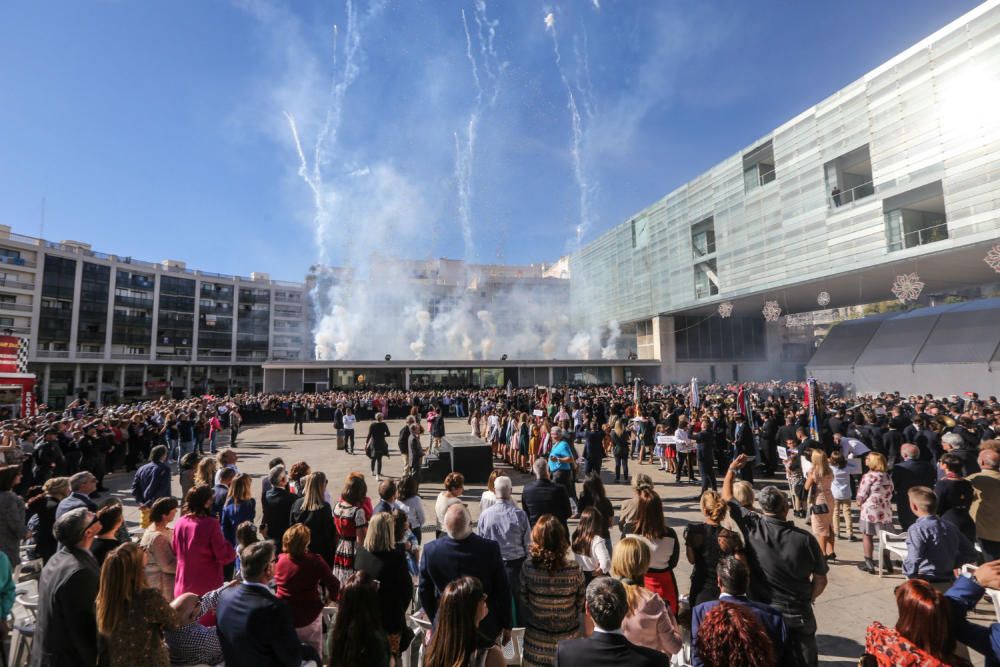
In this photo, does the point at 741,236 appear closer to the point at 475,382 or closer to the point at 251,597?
the point at 475,382

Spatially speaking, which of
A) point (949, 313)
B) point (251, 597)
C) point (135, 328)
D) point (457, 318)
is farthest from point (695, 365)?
point (135, 328)

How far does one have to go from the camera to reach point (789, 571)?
11.6 ft

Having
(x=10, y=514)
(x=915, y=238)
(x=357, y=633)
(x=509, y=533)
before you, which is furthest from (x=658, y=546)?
(x=915, y=238)

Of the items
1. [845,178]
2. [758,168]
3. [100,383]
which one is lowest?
[100,383]

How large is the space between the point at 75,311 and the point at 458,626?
242 feet

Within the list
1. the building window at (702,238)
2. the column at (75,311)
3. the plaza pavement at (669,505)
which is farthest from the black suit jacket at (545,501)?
the column at (75,311)

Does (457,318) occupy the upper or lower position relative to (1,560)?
upper

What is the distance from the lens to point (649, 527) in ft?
13.2

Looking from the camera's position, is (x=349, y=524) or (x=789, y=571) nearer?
(x=789, y=571)

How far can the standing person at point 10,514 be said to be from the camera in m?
4.70

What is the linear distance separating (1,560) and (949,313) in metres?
43.4

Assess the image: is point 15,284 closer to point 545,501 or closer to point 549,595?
point 545,501

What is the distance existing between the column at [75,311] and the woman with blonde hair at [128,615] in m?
70.5

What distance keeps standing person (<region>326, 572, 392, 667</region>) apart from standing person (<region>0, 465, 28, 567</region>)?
470 cm
